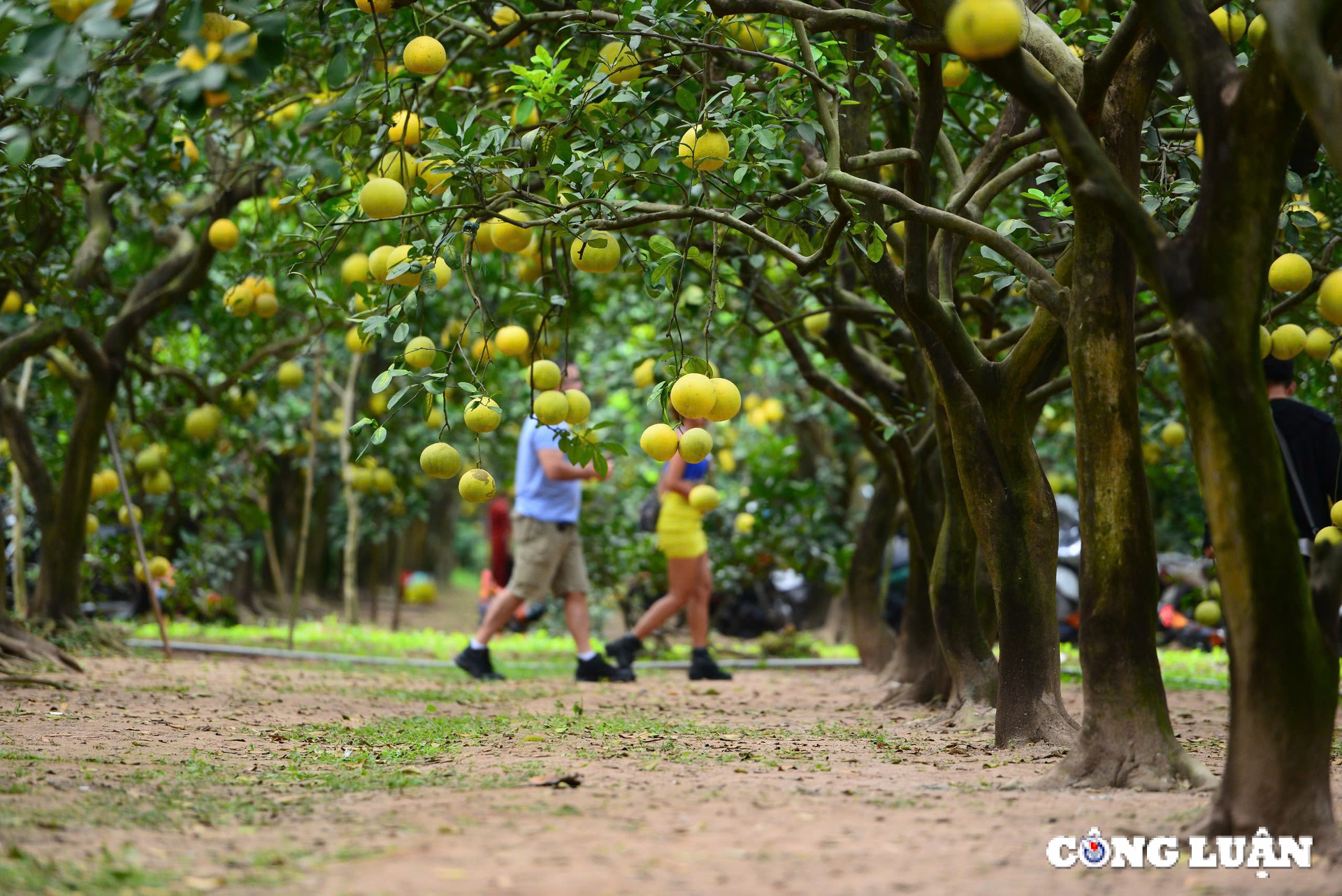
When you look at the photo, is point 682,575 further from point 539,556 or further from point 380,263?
point 380,263

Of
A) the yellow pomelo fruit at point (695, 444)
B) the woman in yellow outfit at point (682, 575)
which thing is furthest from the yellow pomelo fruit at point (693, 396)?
the woman in yellow outfit at point (682, 575)

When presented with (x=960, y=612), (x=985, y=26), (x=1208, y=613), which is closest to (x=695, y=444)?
(x=985, y=26)

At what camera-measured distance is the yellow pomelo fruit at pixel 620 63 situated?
13.2 feet

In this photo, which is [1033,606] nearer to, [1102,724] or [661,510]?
[1102,724]

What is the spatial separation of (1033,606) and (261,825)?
2605 mm

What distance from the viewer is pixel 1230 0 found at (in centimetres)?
389

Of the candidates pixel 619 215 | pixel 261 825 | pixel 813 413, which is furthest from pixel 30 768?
pixel 813 413

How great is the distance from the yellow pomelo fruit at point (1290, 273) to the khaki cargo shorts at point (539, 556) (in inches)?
170

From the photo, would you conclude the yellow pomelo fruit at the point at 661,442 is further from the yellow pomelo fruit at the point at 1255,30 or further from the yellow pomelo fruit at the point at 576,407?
the yellow pomelo fruit at the point at 1255,30

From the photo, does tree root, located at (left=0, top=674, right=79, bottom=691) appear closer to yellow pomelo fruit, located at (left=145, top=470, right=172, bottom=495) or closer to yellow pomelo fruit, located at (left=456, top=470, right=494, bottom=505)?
yellow pomelo fruit, located at (left=145, top=470, right=172, bottom=495)

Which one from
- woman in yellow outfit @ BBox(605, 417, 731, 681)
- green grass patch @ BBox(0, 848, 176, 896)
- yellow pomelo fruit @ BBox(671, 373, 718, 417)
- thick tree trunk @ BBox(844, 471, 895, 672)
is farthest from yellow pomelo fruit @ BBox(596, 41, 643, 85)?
thick tree trunk @ BBox(844, 471, 895, 672)

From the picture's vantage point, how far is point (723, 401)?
12.1ft

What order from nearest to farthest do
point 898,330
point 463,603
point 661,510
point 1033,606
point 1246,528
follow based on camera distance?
point 1246,528 → point 1033,606 → point 898,330 → point 661,510 → point 463,603

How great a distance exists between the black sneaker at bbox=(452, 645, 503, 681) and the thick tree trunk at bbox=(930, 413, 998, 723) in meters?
3.01
